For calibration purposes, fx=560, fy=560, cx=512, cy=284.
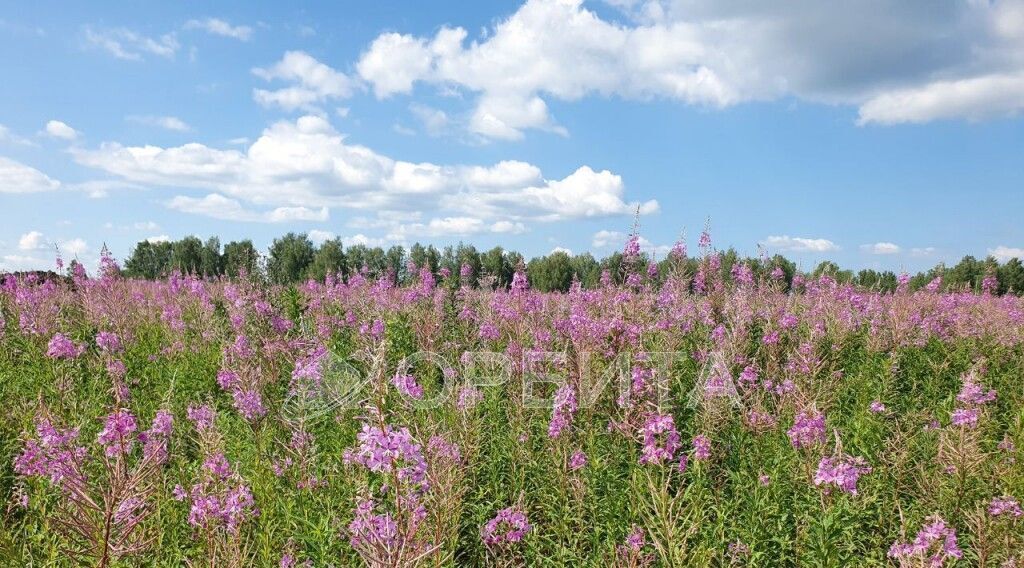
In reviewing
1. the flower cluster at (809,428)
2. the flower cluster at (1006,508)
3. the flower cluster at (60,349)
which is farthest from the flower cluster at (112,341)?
the flower cluster at (1006,508)

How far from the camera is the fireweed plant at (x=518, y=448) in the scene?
307cm

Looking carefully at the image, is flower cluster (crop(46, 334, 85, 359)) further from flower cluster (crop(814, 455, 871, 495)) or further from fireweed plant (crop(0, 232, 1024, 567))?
flower cluster (crop(814, 455, 871, 495))

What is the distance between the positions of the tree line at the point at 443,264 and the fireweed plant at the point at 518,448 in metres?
2.32

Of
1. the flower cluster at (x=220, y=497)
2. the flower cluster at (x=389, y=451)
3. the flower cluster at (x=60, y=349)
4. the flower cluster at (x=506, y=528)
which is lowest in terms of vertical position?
the flower cluster at (x=506, y=528)

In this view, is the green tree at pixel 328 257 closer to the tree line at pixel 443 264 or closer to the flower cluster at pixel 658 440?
the tree line at pixel 443 264

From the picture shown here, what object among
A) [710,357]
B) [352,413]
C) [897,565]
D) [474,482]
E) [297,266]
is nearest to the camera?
[897,565]

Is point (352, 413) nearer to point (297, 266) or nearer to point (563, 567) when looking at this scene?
point (563, 567)

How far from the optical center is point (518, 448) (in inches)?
209

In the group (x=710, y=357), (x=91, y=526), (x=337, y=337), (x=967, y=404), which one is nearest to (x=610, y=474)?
(x=710, y=357)

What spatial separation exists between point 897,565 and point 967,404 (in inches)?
69.6

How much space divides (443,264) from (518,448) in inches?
769

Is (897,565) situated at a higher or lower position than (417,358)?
lower

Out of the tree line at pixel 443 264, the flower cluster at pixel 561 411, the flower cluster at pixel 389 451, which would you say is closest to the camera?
the flower cluster at pixel 389 451

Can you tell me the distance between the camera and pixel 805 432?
463 centimetres
